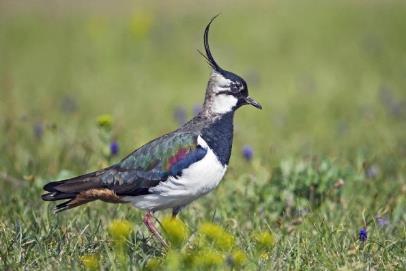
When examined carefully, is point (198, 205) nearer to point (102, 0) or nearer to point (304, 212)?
point (304, 212)

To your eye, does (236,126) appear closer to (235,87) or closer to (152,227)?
(235,87)

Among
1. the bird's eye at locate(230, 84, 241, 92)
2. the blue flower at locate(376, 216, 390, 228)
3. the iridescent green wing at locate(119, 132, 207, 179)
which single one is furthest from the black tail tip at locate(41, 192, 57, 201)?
the blue flower at locate(376, 216, 390, 228)

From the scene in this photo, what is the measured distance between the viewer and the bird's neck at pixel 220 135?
13.9ft

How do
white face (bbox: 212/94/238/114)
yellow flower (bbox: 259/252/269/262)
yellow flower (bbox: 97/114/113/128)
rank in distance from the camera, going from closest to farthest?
1. yellow flower (bbox: 259/252/269/262)
2. white face (bbox: 212/94/238/114)
3. yellow flower (bbox: 97/114/113/128)

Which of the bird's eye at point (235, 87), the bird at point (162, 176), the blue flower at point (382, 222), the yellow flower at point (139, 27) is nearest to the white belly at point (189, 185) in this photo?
the bird at point (162, 176)

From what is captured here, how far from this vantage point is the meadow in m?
→ 3.97

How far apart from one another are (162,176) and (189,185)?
0.58 ft

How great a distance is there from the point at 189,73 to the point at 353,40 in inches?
102

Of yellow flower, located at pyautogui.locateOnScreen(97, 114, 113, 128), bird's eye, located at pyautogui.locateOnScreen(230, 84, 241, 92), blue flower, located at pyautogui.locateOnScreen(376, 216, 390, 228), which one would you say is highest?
bird's eye, located at pyautogui.locateOnScreen(230, 84, 241, 92)

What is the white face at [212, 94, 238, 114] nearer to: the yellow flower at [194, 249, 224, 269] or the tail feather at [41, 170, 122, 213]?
the tail feather at [41, 170, 122, 213]

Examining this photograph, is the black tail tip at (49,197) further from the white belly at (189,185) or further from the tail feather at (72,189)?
the white belly at (189,185)

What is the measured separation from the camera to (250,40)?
11320mm

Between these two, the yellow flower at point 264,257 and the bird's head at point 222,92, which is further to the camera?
the bird's head at point 222,92

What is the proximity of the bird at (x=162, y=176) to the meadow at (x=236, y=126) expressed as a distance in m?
0.18
